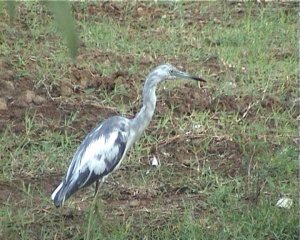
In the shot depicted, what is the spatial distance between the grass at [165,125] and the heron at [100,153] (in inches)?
7.3

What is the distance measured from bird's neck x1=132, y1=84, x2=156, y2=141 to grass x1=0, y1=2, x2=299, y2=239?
45cm

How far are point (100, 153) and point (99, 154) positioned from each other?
0.03 ft

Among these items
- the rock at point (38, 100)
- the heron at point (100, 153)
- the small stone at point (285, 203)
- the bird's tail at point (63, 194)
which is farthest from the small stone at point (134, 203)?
the rock at point (38, 100)

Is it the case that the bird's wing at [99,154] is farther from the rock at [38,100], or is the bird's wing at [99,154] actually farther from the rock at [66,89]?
the rock at [66,89]

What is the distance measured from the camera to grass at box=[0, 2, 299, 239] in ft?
14.0

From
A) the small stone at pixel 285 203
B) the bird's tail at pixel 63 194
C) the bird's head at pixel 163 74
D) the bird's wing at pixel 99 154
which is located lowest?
the small stone at pixel 285 203

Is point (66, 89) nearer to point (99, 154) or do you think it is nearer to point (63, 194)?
point (99, 154)

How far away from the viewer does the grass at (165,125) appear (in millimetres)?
4270

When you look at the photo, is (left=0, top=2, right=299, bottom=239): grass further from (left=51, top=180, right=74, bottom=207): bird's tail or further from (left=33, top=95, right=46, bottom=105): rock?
(left=51, top=180, right=74, bottom=207): bird's tail

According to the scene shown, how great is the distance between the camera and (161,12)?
26.7 ft

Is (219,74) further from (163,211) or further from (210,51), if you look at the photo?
(163,211)

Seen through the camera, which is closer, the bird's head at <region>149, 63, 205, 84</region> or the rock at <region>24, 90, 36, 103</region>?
the bird's head at <region>149, 63, 205, 84</region>

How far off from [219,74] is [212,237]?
254 cm

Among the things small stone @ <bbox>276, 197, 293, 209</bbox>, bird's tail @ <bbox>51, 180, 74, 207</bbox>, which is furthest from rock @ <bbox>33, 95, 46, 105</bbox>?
small stone @ <bbox>276, 197, 293, 209</bbox>
